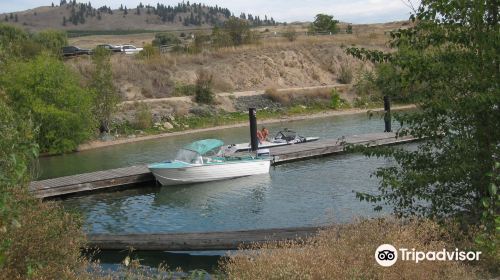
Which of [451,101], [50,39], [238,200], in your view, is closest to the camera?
[451,101]

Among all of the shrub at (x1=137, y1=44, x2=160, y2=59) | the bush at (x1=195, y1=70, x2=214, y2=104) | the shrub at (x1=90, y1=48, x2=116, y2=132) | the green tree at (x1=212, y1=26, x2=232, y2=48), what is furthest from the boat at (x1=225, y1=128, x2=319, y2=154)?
the green tree at (x1=212, y1=26, x2=232, y2=48)

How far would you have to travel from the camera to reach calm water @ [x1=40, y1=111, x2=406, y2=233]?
2142 centimetres

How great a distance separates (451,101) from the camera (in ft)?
36.0

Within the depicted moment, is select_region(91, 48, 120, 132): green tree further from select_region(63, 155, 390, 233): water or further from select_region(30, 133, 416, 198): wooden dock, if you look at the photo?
select_region(63, 155, 390, 233): water

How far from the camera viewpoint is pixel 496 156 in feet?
36.0

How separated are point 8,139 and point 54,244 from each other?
2268 mm

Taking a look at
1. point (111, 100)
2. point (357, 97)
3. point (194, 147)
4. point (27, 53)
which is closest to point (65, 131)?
point (111, 100)

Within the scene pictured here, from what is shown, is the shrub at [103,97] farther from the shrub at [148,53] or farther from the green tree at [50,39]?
the green tree at [50,39]

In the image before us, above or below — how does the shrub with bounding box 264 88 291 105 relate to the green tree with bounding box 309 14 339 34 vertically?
below

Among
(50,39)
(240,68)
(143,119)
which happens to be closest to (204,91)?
(143,119)

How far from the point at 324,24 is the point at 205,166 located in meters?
87.2

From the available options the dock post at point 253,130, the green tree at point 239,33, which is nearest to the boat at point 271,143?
the dock post at point 253,130

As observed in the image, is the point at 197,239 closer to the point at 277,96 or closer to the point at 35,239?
the point at 35,239

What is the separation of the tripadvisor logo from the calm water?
7012mm
